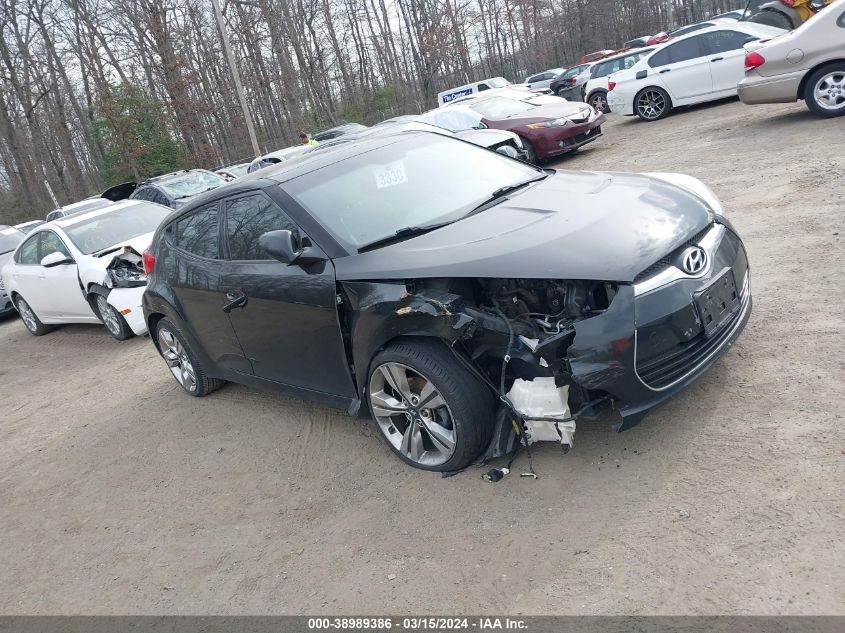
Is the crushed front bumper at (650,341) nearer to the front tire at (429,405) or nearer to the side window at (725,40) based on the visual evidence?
the front tire at (429,405)

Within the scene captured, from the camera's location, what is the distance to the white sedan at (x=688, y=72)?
12.7 meters

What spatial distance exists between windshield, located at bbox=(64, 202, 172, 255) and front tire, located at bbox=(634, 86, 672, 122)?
10.1 meters

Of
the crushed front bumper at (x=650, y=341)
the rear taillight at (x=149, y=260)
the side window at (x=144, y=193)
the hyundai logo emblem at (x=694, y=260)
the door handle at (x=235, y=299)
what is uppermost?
the side window at (x=144, y=193)

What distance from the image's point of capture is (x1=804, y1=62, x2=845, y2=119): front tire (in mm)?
8859

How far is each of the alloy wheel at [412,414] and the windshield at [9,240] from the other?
12.8 meters

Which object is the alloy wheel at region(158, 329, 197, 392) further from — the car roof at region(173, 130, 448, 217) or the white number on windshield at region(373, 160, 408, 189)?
the white number on windshield at region(373, 160, 408, 189)

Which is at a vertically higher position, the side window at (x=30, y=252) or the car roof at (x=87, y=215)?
the car roof at (x=87, y=215)

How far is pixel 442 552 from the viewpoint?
10.3 feet

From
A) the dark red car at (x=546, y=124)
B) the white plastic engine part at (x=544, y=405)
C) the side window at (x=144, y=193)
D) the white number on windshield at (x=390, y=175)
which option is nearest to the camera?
the white plastic engine part at (x=544, y=405)

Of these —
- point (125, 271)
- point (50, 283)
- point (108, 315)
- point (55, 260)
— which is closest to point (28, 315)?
point (50, 283)

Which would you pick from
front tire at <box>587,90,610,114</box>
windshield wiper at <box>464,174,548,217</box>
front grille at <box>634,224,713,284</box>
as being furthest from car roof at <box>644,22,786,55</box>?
front grille at <box>634,224,713,284</box>

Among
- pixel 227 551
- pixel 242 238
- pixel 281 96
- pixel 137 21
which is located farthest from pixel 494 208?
pixel 281 96

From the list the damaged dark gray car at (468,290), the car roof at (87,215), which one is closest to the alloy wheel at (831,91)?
the damaged dark gray car at (468,290)

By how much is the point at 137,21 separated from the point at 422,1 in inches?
713
